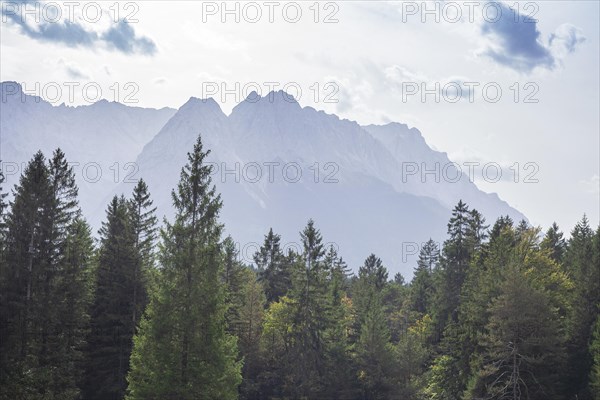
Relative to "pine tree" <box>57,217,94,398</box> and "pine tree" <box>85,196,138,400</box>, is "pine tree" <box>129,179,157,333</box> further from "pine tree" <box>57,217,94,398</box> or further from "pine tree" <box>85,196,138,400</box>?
"pine tree" <box>57,217,94,398</box>

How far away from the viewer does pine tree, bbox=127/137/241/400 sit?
27.0 metres

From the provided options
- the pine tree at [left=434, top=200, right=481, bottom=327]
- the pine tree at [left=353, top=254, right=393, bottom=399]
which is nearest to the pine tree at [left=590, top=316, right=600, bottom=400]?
the pine tree at [left=434, top=200, right=481, bottom=327]

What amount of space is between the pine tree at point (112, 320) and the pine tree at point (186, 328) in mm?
14704

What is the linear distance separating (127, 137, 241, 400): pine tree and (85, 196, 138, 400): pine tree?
14.7m

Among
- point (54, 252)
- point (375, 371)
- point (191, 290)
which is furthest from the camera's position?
point (375, 371)

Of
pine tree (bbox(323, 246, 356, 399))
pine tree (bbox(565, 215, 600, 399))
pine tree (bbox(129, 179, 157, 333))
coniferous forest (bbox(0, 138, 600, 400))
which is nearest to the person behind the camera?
coniferous forest (bbox(0, 138, 600, 400))

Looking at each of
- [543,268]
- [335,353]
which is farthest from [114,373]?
[543,268]

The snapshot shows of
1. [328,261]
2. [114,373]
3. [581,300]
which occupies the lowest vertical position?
[114,373]

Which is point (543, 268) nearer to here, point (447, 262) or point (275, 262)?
point (447, 262)

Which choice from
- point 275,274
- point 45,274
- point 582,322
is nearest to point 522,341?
point 582,322

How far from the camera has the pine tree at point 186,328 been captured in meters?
27.0

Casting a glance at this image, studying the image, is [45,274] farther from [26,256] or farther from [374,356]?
[374,356]

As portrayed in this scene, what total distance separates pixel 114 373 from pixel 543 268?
3343 cm

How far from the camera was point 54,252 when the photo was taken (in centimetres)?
3625
